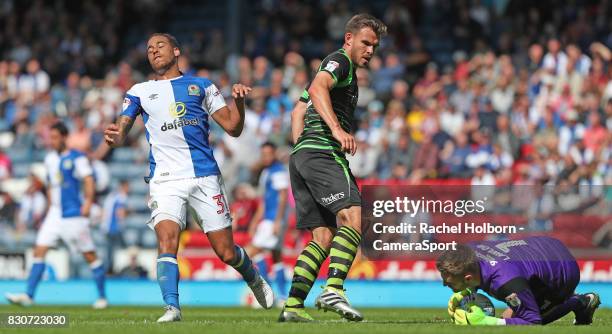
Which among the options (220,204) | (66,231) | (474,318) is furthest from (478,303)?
(66,231)

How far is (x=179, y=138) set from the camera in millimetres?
10266

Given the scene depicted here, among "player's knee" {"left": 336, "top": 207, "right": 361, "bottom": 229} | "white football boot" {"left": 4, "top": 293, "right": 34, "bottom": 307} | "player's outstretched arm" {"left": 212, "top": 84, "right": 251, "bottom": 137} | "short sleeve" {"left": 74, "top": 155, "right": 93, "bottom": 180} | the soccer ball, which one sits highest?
"player's outstretched arm" {"left": 212, "top": 84, "right": 251, "bottom": 137}

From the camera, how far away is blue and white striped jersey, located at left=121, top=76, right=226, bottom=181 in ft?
33.6

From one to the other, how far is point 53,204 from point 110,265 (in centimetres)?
511

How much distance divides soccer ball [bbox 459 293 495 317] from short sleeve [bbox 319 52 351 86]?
6.75ft

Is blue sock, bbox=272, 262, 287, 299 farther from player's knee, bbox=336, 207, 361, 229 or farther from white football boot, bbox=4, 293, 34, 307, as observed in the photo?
player's knee, bbox=336, 207, 361, 229

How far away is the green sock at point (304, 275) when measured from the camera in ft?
31.9

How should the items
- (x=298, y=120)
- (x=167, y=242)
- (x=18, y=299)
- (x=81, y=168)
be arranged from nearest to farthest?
1. (x=167, y=242)
2. (x=298, y=120)
3. (x=18, y=299)
4. (x=81, y=168)

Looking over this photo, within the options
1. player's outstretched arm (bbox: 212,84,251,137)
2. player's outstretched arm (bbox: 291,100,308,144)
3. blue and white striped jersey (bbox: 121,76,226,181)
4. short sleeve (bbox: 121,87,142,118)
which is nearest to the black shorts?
player's outstretched arm (bbox: 291,100,308,144)

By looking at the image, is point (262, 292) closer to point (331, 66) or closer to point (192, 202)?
point (192, 202)

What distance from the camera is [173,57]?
34.2ft

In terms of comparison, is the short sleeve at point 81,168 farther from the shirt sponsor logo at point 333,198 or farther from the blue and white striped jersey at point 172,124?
the shirt sponsor logo at point 333,198

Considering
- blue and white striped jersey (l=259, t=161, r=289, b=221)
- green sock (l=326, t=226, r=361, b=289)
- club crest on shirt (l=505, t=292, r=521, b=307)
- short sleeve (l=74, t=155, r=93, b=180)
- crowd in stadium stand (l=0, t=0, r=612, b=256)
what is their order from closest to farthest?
club crest on shirt (l=505, t=292, r=521, b=307) → green sock (l=326, t=226, r=361, b=289) → short sleeve (l=74, t=155, r=93, b=180) → blue and white striped jersey (l=259, t=161, r=289, b=221) → crowd in stadium stand (l=0, t=0, r=612, b=256)

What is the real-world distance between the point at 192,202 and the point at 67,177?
616 centimetres
